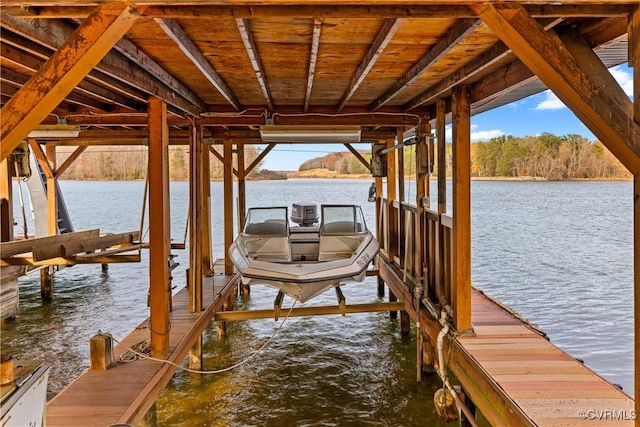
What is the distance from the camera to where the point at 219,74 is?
155 inches

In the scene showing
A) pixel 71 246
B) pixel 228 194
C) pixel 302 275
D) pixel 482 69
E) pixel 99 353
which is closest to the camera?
pixel 482 69

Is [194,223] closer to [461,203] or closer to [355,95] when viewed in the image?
[355,95]

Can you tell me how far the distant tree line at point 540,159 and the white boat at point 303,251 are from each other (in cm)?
4063

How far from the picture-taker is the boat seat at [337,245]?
7160 mm

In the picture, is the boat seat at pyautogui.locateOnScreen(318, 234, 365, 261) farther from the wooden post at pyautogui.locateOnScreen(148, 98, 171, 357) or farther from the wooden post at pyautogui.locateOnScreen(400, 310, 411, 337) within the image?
the wooden post at pyautogui.locateOnScreen(148, 98, 171, 357)

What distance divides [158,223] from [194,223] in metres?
1.61

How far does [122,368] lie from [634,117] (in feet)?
13.9

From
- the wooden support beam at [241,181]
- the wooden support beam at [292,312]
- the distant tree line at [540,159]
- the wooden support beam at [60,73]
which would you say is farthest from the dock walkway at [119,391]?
the distant tree line at [540,159]

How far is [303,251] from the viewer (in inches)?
312

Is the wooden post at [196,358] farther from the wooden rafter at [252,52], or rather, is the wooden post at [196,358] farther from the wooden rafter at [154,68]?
the wooden rafter at [252,52]

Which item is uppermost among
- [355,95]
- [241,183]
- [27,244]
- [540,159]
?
[540,159]

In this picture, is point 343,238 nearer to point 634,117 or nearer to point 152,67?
point 152,67

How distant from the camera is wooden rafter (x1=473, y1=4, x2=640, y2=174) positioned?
193 centimetres

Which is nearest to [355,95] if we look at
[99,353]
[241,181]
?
[99,353]
